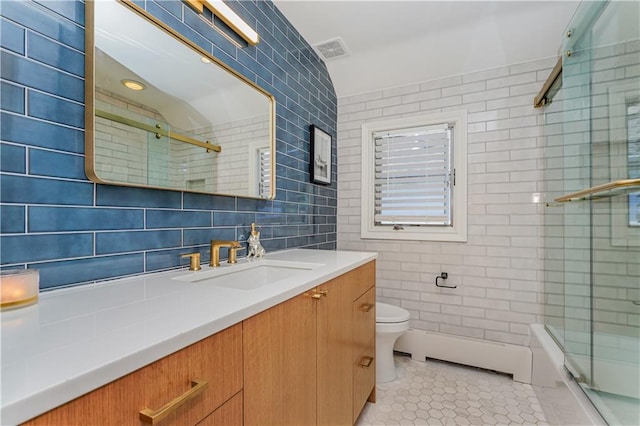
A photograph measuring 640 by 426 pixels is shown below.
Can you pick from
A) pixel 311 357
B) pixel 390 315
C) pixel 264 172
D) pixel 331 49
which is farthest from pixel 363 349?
pixel 331 49

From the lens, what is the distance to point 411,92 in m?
2.67

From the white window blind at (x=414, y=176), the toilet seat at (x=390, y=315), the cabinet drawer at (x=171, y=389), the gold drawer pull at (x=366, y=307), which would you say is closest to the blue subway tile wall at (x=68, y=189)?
the cabinet drawer at (x=171, y=389)

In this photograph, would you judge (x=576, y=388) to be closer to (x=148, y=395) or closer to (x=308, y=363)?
(x=308, y=363)

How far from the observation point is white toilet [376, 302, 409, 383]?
213 centimetres

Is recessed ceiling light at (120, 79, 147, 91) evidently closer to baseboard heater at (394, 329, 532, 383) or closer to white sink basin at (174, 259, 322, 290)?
white sink basin at (174, 259, 322, 290)

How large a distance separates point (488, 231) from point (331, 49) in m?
1.91

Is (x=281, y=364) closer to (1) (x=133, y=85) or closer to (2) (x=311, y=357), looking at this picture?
(2) (x=311, y=357)

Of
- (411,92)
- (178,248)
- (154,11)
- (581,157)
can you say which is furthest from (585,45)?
(178,248)

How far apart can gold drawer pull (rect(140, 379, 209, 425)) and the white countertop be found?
86mm

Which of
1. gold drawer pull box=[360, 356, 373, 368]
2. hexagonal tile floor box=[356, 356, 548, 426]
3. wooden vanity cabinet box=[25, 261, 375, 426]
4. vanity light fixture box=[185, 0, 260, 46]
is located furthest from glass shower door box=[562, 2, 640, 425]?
vanity light fixture box=[185, 0, 260, 46]

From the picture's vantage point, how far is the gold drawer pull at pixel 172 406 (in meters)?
0.53

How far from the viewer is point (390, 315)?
2232mm

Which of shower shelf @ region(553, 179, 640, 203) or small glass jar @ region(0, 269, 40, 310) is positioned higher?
shower shelf @ region(553, 179, 640, 203)

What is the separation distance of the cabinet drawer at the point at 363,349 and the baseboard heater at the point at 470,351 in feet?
2.43
